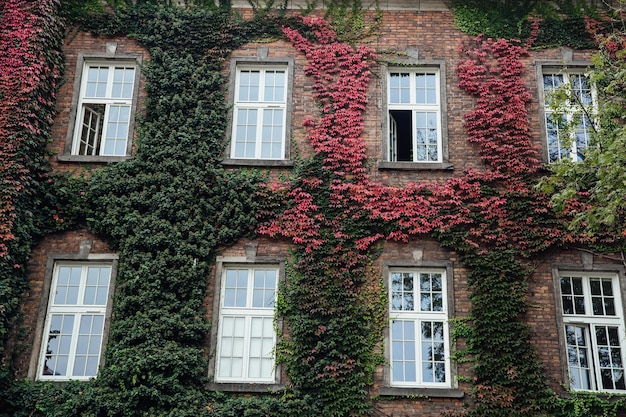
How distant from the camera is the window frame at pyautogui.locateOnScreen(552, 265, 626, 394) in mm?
12391

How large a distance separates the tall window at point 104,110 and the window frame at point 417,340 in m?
5.65

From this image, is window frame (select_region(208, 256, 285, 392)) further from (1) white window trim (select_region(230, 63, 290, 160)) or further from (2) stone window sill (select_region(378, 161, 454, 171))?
(2) stone window sill (select_region(378, 161, 454, 171))

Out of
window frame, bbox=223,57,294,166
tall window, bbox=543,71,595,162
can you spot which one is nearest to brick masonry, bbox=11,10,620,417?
window frame, bbox=223,57,294,166

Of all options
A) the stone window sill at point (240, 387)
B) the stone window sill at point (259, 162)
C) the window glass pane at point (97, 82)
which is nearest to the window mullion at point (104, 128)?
the window glass pane at point (97, 82)

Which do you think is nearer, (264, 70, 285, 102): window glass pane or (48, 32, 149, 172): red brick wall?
(48, 32, 149, 172): red brick wall

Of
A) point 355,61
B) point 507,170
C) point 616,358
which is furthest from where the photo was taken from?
point 355,61

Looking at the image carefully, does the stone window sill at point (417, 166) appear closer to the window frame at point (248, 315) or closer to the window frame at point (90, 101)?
the window frame at point (248, 315)

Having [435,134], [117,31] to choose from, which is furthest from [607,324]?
[117,31]

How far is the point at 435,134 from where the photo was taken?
14.1 metres

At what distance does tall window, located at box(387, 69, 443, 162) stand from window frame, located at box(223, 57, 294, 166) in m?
1.92

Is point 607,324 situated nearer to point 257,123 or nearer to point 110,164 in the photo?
point 257,123

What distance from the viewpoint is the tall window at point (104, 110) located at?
1413cm

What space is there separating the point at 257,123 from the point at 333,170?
72.4 inches

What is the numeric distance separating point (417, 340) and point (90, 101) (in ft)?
25.4
